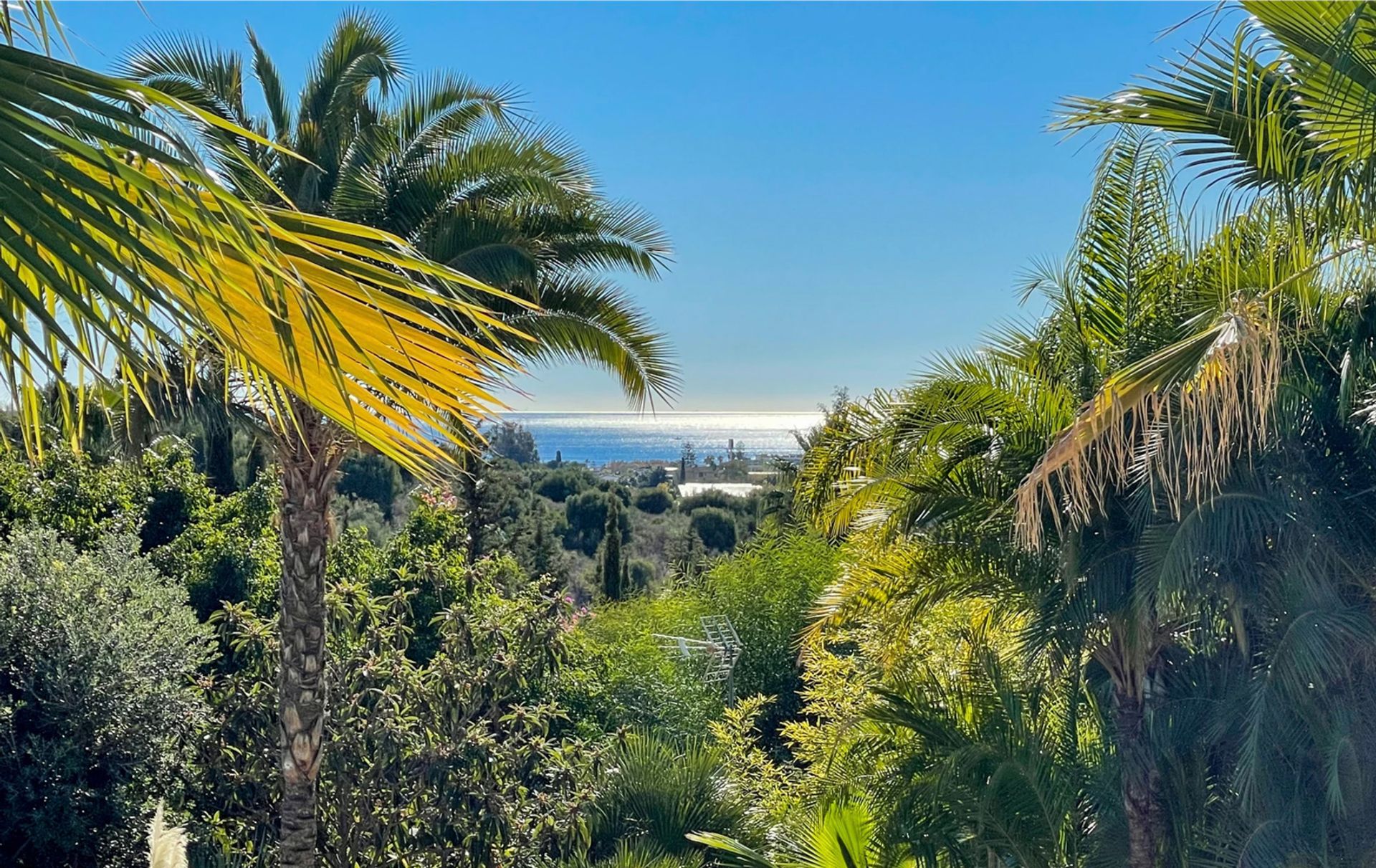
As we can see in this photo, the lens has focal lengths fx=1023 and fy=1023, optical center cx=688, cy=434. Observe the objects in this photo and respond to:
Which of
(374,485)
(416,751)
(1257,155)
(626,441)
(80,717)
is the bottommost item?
(416,751)

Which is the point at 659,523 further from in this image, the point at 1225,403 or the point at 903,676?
the point at 1225,403

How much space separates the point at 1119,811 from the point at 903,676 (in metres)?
1.75

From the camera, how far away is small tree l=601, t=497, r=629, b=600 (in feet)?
107

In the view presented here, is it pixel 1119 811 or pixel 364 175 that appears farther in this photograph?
pixel 364 175

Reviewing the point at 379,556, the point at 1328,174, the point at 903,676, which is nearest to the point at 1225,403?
the point at 1328,174

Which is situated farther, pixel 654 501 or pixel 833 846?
pixel 654 501

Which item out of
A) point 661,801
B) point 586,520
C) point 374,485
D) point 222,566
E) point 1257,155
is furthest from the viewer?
point 586,520

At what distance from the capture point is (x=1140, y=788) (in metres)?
6.76

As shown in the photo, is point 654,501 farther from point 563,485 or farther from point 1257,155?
point 1257,155

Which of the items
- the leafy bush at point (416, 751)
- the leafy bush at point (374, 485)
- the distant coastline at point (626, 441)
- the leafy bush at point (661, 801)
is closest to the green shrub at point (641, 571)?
the distant coastline at point (626, 441)

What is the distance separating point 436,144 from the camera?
8.82 meters

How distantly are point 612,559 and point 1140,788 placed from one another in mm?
27101

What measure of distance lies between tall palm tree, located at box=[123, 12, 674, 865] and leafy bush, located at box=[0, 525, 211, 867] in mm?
2378

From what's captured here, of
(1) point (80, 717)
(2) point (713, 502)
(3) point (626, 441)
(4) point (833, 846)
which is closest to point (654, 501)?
(2) point (713, 502)
